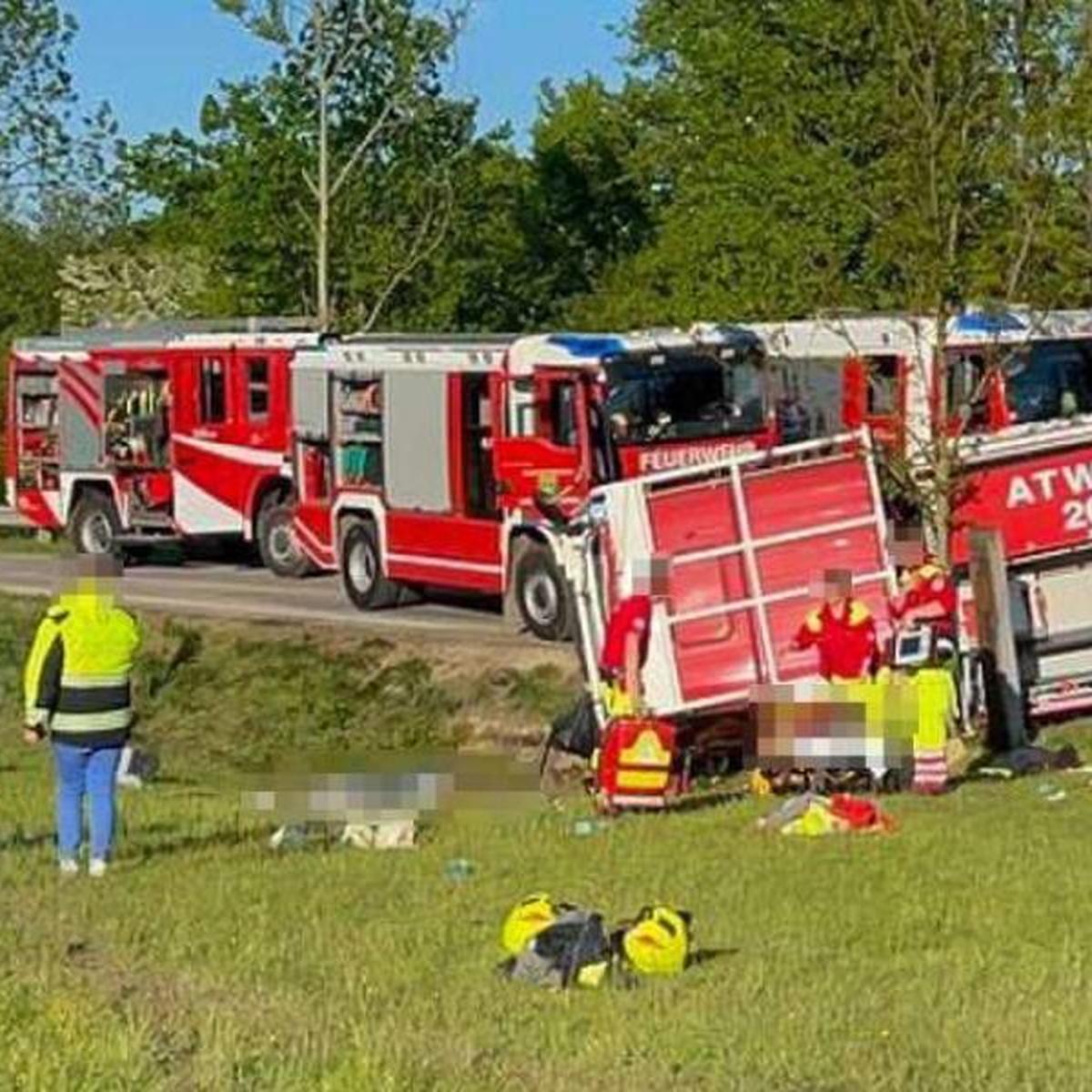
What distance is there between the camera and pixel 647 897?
13422 millimetres

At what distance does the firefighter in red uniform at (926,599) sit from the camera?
68.7ft

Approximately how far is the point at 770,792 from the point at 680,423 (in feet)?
27.1

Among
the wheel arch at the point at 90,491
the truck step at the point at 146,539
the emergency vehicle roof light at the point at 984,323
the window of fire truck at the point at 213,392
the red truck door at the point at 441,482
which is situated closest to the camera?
the emergency vehicle roof light at the point at 984,323

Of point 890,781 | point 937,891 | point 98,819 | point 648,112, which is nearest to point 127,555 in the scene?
point 890,781

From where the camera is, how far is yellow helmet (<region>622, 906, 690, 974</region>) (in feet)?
36.3

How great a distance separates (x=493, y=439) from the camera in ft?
91.9

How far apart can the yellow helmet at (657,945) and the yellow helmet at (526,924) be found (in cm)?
34

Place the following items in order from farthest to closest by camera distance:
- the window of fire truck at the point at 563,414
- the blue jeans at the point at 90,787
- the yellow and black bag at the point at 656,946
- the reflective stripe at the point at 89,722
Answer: the window of fire truck at the point at 563,414 → the blue jeans at the point at 90,787 → the reflective stripe at the point at 89,722 → the yellow and black bag at the point at 656,946

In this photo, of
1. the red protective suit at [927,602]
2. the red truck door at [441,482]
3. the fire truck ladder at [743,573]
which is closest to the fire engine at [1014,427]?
the red protective suit at [927,602]

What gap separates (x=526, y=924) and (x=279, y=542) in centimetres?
2412

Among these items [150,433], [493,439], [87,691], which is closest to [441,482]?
[493,439]

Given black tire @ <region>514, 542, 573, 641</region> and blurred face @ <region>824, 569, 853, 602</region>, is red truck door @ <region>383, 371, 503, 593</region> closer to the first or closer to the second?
black tire @ <region>514, 542, 573, 641</region>

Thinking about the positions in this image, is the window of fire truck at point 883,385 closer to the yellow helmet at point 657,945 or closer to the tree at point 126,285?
the yellow helmet at point 657,945

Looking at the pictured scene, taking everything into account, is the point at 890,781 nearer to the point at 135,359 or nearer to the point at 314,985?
the point at 314,985
